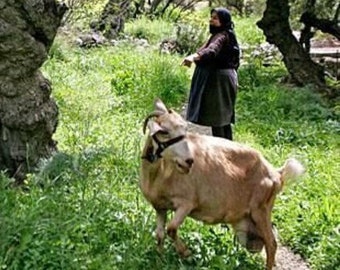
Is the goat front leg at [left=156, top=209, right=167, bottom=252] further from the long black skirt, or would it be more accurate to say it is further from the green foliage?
the green foliage

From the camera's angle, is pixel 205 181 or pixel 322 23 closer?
pixel 205 181

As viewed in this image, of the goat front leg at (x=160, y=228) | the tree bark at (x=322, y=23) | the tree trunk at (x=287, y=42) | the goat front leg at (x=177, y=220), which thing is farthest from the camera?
the tree bark at (x=322, y=23)

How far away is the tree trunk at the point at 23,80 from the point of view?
6.46 metres

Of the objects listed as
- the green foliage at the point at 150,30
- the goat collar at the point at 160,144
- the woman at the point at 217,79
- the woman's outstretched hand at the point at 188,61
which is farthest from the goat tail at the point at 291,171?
the green foliage at the point at 150,30

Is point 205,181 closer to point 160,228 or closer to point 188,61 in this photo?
point 160,228

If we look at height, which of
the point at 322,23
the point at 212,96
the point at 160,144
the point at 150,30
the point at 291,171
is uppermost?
the point at 160,144

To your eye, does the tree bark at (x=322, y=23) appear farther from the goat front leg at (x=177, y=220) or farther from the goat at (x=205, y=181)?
the goat front leg at (x=177, y=220)

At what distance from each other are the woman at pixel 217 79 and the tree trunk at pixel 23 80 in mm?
1566

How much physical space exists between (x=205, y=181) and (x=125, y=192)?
1488 millimetres

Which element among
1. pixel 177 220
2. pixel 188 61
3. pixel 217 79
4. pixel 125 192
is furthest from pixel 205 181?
pixel 217 79

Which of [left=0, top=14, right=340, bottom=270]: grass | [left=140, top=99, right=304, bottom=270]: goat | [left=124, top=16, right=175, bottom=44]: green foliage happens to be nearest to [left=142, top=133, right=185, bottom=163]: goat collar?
[left=140, top=99, right=304, bottom=270]: goat

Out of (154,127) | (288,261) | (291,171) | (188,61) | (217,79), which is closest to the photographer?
(154,127)

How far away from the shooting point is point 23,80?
673 centimetres

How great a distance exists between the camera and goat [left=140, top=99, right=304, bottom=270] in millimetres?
4598
